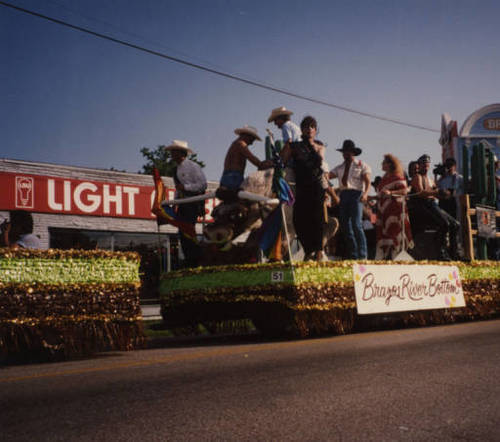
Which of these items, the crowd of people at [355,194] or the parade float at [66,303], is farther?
the crowd of people at [355,194]

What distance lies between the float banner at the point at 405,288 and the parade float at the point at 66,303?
314cm

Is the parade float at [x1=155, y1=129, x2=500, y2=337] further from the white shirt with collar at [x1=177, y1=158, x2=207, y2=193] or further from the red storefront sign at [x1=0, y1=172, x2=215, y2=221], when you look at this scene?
the red storefront sign at [x1=0, y1=172, x2=215, y2=221]

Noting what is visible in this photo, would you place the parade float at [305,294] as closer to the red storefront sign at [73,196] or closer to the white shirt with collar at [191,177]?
the white shirt with collar at [191,177]

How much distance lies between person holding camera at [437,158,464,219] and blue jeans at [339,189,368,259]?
2.42m

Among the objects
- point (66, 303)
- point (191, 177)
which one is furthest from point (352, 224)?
point (66, 303)

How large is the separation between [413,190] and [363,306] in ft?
11.2

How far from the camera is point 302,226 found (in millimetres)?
8469

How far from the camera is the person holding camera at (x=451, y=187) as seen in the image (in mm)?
11054

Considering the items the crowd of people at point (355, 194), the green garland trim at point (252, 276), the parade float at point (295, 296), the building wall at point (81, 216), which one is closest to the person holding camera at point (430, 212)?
the crowd of people at point (355, 194)

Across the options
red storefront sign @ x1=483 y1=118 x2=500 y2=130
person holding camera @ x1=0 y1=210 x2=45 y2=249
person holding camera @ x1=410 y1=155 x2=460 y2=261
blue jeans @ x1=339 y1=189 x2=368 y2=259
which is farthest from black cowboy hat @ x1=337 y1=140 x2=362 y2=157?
red storefront sign @ x1=483 y1=118 x2=500 y2=130

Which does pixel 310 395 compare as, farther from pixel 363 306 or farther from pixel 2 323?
pixel 363 306

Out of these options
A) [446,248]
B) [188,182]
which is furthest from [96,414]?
[446,248]

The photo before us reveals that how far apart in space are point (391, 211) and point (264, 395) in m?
6.91

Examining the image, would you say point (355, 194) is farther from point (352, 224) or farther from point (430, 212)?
point (430, 212)
